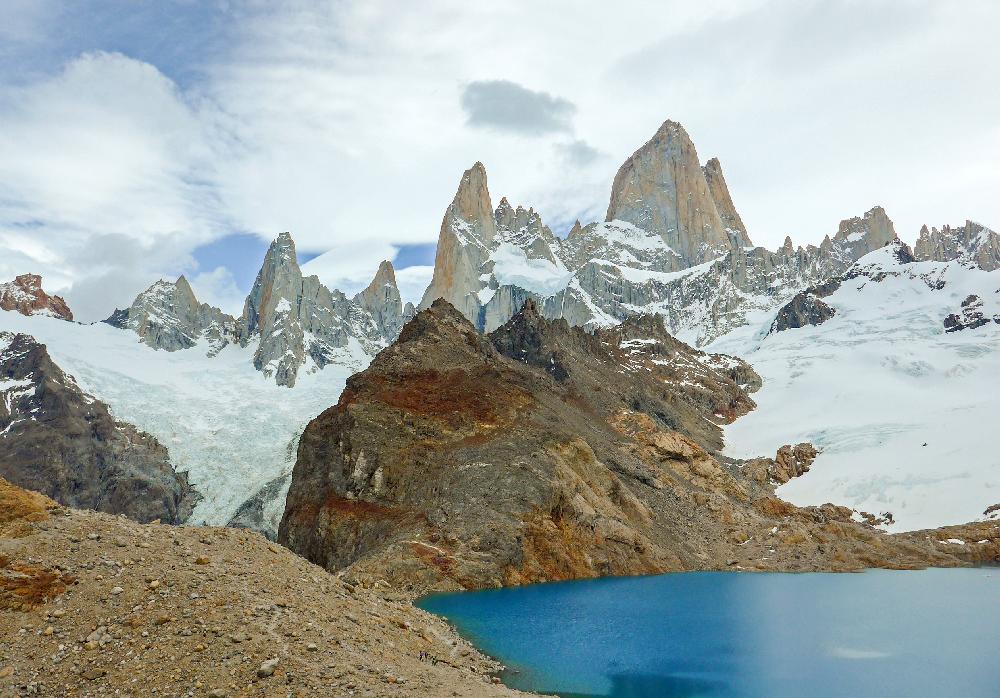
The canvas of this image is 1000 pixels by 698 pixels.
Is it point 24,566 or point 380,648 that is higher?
point 24,566

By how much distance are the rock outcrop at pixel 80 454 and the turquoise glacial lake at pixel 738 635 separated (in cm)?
10849

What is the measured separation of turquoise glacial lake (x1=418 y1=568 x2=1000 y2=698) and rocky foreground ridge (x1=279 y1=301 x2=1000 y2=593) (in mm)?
4894

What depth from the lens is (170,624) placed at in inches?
816

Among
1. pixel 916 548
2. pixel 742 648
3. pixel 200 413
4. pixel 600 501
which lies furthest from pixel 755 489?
pixel 200 413

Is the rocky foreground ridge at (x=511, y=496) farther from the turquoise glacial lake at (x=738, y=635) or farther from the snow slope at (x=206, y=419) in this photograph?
the snow slope at (x=206, y=419)

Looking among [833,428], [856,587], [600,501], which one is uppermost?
[833,428]

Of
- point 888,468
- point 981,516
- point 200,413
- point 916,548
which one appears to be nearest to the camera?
point 916,548

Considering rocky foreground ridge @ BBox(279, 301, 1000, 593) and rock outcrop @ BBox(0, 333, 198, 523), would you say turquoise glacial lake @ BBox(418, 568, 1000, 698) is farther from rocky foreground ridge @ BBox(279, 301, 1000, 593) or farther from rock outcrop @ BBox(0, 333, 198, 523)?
rock outcrop @ BBox(0, 333, 198, 523)

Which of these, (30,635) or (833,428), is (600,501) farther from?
(833,428)

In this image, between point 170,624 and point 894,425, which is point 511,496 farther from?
point 894,425

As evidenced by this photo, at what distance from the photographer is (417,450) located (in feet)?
246

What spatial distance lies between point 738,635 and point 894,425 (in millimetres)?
110141

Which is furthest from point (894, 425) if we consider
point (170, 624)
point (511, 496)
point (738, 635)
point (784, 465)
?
point (170, 624)

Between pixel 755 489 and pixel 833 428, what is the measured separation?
157 ft
